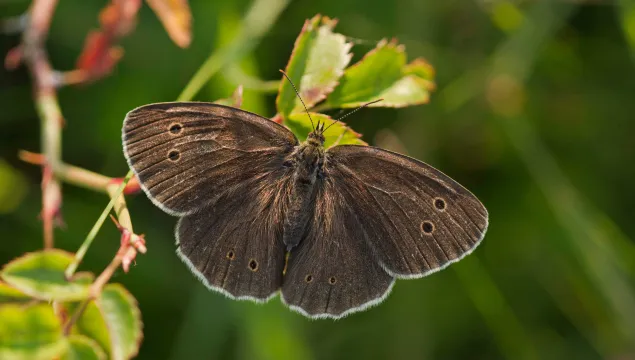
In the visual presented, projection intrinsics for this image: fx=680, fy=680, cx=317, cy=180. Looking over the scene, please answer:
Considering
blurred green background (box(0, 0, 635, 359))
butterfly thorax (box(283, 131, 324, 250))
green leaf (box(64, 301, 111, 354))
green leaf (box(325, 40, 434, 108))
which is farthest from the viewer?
blurred green background (box(0, 0, 635, 359))

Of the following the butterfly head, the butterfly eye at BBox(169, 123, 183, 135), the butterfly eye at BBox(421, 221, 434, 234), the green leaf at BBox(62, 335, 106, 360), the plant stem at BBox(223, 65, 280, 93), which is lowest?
the green leaf at BBox(62, 335, 106, 360)

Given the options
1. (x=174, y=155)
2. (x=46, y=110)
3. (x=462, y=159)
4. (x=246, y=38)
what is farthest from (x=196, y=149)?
(x=462, y=159)

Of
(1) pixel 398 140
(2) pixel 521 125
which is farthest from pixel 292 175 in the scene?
(2) pixel 521 125

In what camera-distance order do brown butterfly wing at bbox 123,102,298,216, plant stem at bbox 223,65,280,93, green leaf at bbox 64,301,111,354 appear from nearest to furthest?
green leaf at bbox 64,301,111,354 → brown butterfly wing at bbox 123,102,298,216 → plant stem at bbox 223,65,280,93

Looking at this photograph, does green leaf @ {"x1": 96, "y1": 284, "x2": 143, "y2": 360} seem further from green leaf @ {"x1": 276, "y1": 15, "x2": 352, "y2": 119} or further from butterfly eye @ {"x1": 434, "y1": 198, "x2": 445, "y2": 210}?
butterfly eye @ {"x1": 434, "y1": 198, "x2": 445, "y2": 210}

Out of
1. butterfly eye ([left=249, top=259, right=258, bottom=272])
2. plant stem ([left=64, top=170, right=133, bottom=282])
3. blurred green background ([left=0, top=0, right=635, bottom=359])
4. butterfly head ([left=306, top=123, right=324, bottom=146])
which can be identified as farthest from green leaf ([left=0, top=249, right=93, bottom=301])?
blurred green background ([left=0, top=0, right=635, bottom=359])

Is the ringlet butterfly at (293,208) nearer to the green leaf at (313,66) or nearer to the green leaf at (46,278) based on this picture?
the green leaf at (313,66)

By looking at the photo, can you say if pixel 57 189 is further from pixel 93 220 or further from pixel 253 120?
pixel 93 220

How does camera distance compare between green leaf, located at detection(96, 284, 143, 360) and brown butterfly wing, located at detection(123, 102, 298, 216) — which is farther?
brown butterfly wing, located at detection(123, 102, 298, 216)
